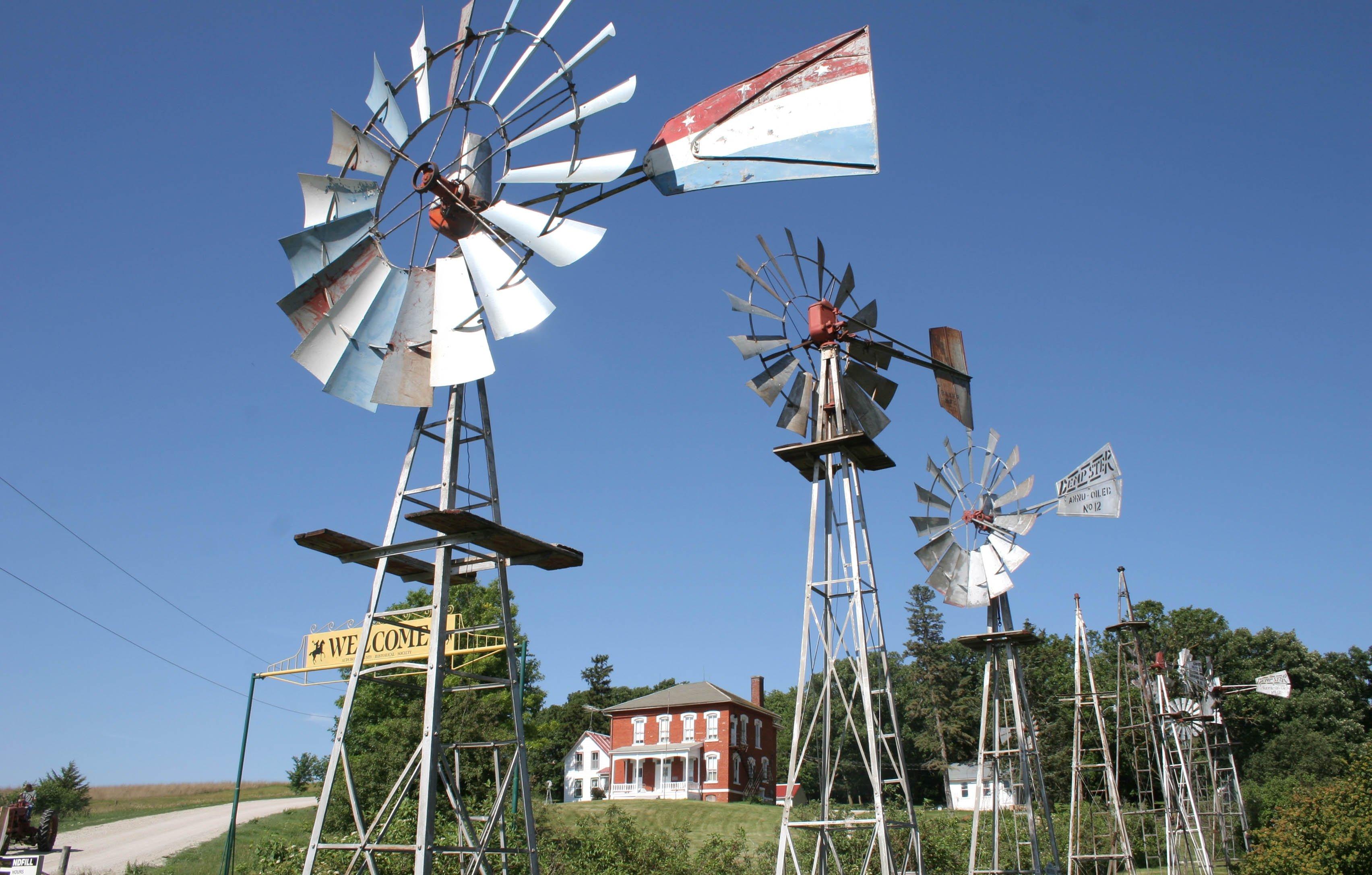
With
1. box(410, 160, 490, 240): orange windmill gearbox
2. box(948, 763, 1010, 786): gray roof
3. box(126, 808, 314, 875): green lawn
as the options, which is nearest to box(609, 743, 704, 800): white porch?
box(948, 763, 1010, 786): gray roof

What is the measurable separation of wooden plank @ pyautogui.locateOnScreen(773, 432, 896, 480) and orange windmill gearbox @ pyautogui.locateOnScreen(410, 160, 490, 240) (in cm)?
643

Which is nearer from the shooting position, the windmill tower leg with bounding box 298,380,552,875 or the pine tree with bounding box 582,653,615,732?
the windmill tower leg with bounding box 298,380,552,875

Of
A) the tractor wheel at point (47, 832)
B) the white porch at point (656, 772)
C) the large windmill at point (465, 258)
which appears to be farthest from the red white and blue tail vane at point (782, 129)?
the white porch at point (656, 772)

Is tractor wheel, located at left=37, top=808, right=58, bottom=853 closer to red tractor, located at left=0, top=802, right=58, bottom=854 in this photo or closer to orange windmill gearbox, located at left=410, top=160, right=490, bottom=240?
red tractor, located at left=0, top=802, right=58, bottom=854

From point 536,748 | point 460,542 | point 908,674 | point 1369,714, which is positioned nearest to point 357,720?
point 536,748

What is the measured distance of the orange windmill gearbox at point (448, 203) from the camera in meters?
10.7

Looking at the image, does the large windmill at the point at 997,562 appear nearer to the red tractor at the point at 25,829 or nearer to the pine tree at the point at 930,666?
the red tractor at the point at 25,829

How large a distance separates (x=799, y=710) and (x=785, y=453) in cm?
386

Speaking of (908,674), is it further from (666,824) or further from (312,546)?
(312,546)

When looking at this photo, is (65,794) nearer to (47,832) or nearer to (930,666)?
(47,832)

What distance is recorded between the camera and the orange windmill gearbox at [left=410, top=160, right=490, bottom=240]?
10688mm

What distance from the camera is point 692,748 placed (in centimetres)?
4800

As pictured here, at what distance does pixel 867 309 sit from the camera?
16.2 m

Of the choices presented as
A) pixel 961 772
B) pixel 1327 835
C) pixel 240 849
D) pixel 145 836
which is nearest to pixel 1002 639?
pixel 1327 835
